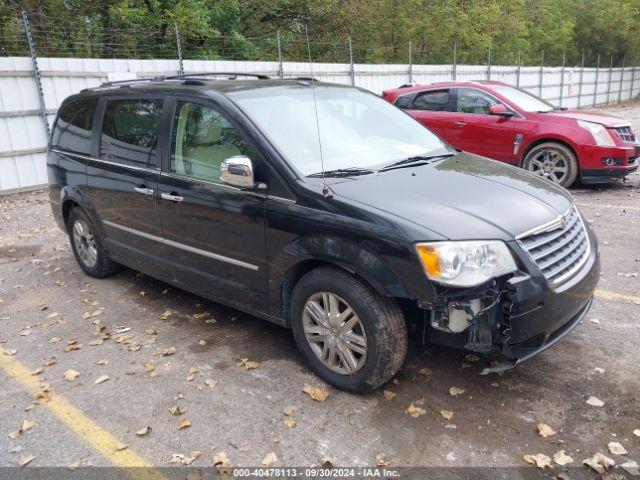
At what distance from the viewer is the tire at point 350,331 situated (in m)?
3.07

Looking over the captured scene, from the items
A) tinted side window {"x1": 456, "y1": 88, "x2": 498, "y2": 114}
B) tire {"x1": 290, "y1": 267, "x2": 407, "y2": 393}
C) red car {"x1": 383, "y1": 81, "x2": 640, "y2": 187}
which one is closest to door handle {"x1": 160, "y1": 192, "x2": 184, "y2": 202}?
tire {"x1": 290, "y1": 267, "x2": 407, "y2": 393}

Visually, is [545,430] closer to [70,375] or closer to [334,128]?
[334,128]

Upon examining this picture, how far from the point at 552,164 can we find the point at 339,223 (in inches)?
248

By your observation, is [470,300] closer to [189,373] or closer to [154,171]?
[189,373]

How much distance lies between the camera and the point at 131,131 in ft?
15.1

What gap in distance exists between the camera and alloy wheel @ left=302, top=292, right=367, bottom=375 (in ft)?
10.5

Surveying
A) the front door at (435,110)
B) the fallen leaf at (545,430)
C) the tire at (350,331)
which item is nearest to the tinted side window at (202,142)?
the tire at (350,331)

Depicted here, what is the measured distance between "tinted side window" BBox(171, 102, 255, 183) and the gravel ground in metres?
1.29

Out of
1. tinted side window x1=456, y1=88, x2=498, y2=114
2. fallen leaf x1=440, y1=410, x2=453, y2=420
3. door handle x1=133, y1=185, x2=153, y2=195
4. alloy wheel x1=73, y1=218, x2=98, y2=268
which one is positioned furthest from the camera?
tinted side window x1=456, y1=88, x2=498, y2=114

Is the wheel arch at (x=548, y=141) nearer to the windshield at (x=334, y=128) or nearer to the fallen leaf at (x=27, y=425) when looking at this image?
the windshield at (x=334, y=128)

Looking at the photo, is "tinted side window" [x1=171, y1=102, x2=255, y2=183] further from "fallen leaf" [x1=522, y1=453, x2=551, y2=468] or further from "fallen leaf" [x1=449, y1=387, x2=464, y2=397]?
"fallen leaf" [x1=522, y1=453, x2=551, y2=468]

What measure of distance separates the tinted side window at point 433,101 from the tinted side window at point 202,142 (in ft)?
20.5

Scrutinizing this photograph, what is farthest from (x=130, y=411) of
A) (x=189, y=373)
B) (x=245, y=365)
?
(x=245, y=365)

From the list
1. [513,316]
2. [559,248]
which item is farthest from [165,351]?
[559,248]
